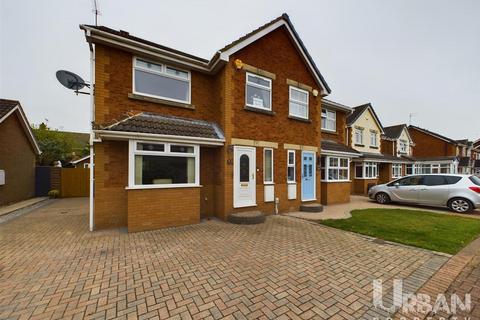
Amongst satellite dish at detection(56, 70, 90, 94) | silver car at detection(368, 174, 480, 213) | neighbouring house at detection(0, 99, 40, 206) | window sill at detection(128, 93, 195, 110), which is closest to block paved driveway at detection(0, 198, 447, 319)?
window sill at detection(128, 93, 195, 110)

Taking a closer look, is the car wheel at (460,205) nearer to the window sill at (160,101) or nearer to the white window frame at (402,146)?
the window sill at (160,101)

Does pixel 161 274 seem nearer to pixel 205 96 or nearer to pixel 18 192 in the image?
pixel 205 96

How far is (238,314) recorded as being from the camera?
9.18 ft

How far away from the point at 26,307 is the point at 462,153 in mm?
49868

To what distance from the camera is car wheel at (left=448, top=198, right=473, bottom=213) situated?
31.5ft

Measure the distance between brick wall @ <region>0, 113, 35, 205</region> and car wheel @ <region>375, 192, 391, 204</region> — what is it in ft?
67.1

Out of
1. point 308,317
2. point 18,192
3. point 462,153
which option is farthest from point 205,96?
point 462,153

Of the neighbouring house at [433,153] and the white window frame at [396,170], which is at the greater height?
the neighbouring house at [433,153]

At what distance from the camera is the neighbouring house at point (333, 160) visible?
11.6 m

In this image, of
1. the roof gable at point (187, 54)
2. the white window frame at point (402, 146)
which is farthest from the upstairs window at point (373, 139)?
the roof gable at point (187, 54)

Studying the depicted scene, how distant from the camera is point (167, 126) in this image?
7074mm

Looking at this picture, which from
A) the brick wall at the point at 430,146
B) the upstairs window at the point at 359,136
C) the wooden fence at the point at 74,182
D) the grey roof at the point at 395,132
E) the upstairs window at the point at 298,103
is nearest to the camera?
the upstairs window at the point at 298,103

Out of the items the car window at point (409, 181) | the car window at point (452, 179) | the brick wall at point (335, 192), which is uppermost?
the car window at point (452, 179)

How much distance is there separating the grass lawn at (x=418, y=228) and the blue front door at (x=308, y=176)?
2297 millimetres
